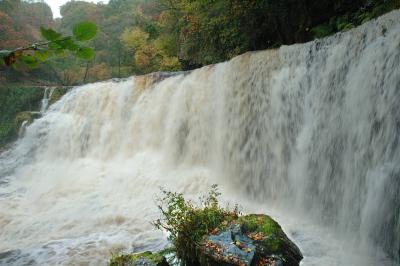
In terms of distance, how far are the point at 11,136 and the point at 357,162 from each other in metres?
14.5

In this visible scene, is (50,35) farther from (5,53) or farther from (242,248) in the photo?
(242,248)

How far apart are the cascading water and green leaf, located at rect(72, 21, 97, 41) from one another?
5.36 metres

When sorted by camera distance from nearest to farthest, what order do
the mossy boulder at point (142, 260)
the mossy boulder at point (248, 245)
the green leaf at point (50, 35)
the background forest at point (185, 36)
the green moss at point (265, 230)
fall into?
the green leaf at point (50, 35) → the mossy boulder at point (248, 245) → the green moss at point (265, 230) → the mossy boulder at point (142, 260) → the background forest at point (185, 36)

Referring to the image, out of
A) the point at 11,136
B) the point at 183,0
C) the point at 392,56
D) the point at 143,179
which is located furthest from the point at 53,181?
the point at 392,56

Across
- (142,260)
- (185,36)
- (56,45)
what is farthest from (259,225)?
(185,36)

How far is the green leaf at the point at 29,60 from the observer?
3.69 ft

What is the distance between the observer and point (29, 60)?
45.1 inches

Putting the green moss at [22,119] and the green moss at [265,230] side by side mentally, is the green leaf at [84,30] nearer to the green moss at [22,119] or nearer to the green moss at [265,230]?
the green moss at [265,230]

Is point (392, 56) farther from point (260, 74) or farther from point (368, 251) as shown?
point (260, 74)

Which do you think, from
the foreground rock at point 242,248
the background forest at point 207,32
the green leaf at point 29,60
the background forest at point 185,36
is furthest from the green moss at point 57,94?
the green leaf at point 29,60

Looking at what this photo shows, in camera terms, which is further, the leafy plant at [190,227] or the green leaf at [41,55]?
the leafy plant at [190,227]

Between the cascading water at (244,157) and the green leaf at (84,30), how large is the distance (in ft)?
17.6

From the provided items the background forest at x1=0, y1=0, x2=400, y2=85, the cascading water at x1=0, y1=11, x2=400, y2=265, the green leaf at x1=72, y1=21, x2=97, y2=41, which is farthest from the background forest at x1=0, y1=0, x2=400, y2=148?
the cascading water at x1=0, y1=11, x2=400, y2=265

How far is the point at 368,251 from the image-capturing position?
228 inches
